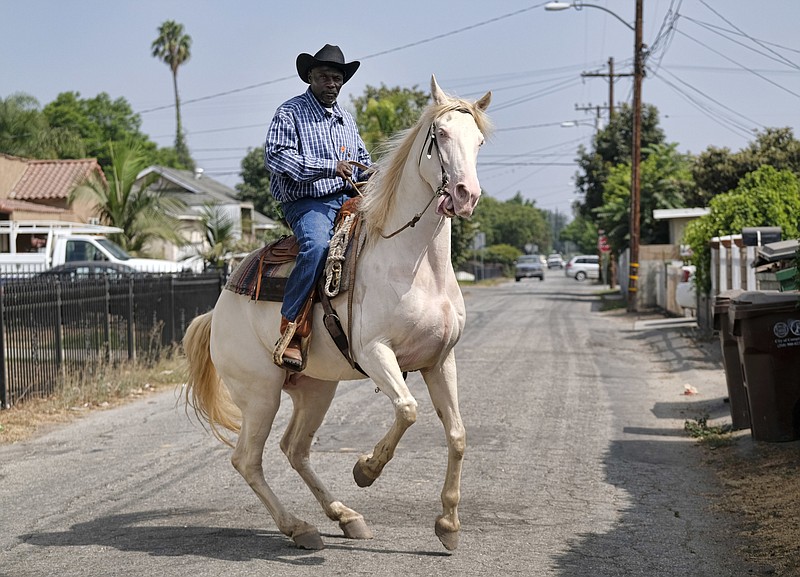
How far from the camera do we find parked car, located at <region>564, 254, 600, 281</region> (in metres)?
78.1

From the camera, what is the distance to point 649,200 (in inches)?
1569

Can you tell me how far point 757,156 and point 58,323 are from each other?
3140 cm

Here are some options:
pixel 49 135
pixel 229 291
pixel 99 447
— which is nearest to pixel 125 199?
pixel 99 447

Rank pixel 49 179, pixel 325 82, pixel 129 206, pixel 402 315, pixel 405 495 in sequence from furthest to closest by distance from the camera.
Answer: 1. pixel 49 179
2. pixel 129 206
3. pixel 405 495
4. pixel 325 82
5. pixel 402 315

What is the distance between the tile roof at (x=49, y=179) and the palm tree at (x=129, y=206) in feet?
23.8

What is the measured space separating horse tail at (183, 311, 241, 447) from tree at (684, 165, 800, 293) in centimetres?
1592

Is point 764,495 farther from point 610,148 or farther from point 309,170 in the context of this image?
point 610,148

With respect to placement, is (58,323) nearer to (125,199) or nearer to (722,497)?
(722,497)

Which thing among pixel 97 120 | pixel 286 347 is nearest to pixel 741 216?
pixel 286 347

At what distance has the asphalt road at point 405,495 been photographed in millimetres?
6000

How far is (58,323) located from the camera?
13391mm

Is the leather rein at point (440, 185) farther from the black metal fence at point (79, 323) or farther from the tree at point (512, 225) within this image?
the tree at point (512, 225)

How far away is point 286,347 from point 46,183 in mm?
34946

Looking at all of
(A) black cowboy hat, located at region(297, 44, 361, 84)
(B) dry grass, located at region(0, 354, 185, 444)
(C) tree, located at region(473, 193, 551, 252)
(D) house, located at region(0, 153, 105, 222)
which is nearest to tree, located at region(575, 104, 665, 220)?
(D) house, located at region(0, 153, 105, 222)
